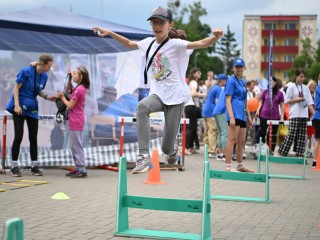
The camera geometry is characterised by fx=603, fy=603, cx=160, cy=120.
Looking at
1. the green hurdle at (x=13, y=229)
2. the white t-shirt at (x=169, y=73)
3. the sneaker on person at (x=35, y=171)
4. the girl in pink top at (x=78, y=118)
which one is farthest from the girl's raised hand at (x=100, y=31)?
the sneaker on person at (x=35, y=171)

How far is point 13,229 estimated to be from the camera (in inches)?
113

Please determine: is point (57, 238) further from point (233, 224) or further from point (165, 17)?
point (165, 17)

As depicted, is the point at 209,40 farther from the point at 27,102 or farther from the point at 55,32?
the point at 55,32

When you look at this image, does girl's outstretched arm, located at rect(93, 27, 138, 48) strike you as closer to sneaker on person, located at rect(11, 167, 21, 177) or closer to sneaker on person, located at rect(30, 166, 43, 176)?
sneaker on person, located at rect(11, 167, 21, 177)

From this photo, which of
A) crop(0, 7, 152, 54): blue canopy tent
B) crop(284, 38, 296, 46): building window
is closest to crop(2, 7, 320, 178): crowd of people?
crop(0, 7, 152, 54): blue canopy tent

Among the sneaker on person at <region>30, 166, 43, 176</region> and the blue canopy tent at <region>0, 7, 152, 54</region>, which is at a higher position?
the blue canopy tent at <region>0, 7, 152, 54</region>

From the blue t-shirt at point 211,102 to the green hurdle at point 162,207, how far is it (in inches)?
369

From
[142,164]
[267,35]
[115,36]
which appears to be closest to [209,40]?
[115,36]

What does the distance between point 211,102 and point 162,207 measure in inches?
386

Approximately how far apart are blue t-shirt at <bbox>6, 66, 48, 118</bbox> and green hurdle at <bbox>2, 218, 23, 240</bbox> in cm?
853

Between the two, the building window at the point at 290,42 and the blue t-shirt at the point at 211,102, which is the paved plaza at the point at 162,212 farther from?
the building window at the point at 290,42

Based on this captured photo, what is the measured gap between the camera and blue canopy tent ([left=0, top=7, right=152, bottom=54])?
12102mm

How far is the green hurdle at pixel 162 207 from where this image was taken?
19.6 ft

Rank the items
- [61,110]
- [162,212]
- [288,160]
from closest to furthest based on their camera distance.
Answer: [162,212]
[288,160]
[61,110]
